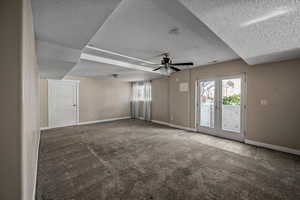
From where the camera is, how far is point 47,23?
1620mm

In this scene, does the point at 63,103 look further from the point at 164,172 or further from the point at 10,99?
the point at 10,99

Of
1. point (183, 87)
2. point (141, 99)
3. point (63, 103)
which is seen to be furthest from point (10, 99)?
point (141, 99)

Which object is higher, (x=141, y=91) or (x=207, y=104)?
(x=141, y=91)

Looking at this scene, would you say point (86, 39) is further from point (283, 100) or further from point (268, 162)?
point (283, 100)

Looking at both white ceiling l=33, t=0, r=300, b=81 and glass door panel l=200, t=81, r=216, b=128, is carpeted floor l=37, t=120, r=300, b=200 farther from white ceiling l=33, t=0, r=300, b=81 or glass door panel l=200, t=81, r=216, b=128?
white ceiling l=33, t=0, r=300, b=81

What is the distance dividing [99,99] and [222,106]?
570 cm

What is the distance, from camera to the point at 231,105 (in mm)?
3930

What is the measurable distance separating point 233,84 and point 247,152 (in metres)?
2.00

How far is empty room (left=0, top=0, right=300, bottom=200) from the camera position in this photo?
2.58ft

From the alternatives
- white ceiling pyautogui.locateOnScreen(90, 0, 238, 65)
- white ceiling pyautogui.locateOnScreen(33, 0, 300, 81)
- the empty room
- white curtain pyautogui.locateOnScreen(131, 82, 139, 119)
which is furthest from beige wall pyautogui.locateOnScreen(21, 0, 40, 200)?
white curtain pyautogui.locateOnScreen(131, 82, 139, 119)

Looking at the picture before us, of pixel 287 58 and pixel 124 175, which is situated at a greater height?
pixel 287 58

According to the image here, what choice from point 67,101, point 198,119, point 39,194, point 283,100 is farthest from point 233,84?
point 67,101

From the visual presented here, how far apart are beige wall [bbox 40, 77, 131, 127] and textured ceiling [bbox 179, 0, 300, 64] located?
6.01 m

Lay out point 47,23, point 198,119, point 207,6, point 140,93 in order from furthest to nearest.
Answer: point 140,93 → point 198,119 → point 47,23 → point 207,6
